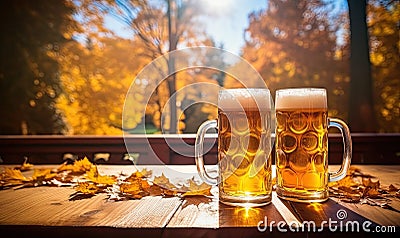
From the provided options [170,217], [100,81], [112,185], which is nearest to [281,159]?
[170,217]

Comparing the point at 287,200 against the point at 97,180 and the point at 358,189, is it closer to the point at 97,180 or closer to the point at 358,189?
the point at 358,189

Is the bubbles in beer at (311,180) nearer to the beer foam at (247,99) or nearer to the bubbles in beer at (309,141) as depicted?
the bubbles in beer at (309,141)

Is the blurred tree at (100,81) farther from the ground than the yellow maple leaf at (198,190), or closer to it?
farther from the ground

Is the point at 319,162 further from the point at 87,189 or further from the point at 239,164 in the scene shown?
the point at 87,189

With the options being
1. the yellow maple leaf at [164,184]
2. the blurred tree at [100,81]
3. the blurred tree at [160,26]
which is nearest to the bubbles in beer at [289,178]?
the yellow maple leaf at [164,184]

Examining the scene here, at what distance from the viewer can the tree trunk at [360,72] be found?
139 inches

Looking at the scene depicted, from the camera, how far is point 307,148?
75 centimetres

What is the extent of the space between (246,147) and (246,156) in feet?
0.06

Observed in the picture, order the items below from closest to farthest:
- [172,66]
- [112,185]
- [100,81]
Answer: [112,185] < [172,66] < [100,81]

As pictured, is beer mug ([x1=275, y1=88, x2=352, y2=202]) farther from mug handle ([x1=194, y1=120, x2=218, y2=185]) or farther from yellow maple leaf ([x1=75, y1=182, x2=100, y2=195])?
yellow maple leaf ([x1=75, y1=182, x2=100, y2=195])

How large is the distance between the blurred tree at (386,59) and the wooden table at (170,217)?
12.3ft

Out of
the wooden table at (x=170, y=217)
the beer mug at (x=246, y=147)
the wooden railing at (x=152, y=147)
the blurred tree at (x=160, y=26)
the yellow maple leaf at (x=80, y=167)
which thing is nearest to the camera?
the wooden table at (x=170, y=217)

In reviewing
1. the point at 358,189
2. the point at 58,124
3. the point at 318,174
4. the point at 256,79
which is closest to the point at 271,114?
the point at 318,174

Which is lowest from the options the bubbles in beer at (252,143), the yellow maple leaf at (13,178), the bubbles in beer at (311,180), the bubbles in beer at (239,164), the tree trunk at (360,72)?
the yellow maple leaf at (13,178)
